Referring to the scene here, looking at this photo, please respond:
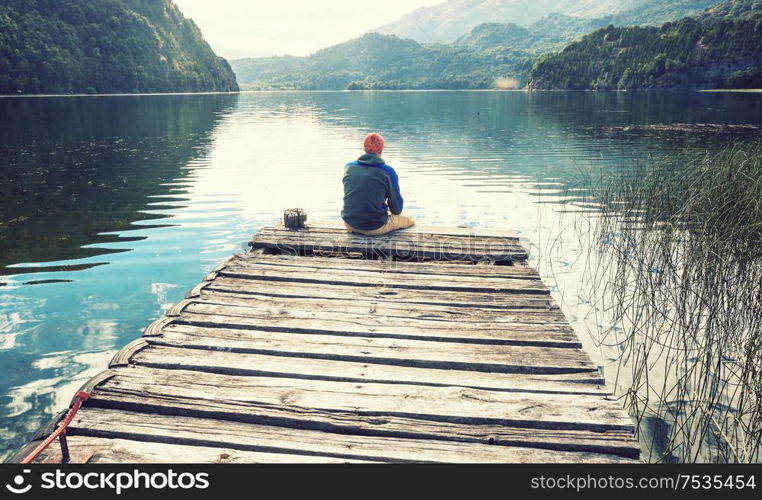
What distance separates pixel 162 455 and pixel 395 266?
4.09 meters

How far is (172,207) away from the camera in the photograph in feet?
43.1

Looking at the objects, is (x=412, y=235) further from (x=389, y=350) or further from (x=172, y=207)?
(x=172, y=207)

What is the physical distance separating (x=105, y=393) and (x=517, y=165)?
18.2 metres

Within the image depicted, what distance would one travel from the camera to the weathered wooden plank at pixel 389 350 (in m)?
4.04

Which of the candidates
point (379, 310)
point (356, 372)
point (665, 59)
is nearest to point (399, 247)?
point (379, 310)

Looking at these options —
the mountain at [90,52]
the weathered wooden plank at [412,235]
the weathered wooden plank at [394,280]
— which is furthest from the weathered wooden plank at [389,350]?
the mountain at [90,52]

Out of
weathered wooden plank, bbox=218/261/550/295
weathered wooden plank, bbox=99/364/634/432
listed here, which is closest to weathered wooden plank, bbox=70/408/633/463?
weathered wooden plank, bbox=99/364/634/432

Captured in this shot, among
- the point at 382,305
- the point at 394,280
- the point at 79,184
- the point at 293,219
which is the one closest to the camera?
the point at 382,305

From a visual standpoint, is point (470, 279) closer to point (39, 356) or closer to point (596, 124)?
point (39, 356)

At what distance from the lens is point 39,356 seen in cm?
575

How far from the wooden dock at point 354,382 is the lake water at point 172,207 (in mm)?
1637

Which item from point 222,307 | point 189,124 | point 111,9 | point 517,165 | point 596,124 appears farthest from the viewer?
point 111,9
